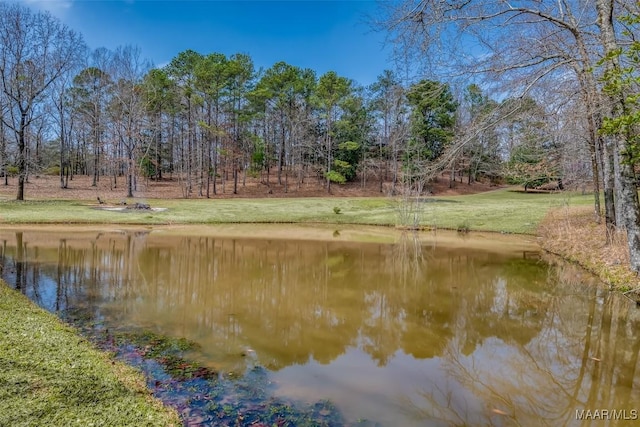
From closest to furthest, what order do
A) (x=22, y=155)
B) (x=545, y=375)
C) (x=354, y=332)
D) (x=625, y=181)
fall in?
(x=545, y=375) < (x=354, y=332) < (x=625, y=181) < (x=22, y=155)

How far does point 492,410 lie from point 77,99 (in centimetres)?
4511

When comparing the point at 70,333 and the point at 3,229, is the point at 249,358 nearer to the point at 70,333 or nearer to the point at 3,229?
the point at 70,333

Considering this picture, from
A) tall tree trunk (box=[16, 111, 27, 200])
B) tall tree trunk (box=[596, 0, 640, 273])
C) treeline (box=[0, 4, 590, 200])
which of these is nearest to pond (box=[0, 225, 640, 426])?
tall tree trunk (box=[596, 0, 640, 273])

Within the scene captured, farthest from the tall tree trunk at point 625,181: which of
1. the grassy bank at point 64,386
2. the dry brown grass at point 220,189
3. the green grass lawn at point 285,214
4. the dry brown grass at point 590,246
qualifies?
the dry brown grass at point 220,189

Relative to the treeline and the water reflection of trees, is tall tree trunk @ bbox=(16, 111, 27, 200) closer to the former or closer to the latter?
the treeline

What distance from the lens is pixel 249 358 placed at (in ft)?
16.4

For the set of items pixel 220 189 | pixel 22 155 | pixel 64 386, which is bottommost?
pixel 64 386

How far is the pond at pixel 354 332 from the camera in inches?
157

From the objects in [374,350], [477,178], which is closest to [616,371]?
[374,350]
